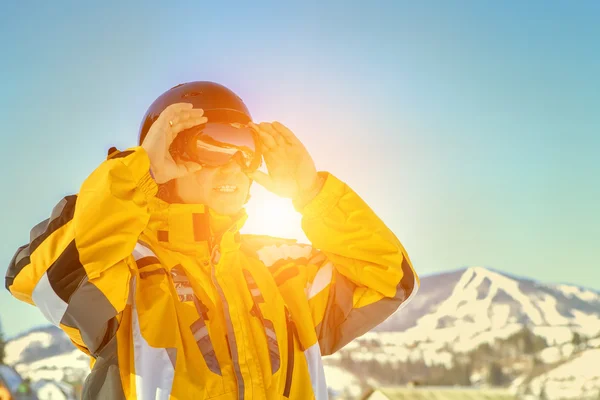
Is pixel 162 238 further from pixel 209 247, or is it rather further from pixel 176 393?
pixel 176 393

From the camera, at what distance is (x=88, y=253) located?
72.9 inches

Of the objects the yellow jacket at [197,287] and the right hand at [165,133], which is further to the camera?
the right hand at [165,133]

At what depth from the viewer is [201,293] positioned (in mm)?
2238

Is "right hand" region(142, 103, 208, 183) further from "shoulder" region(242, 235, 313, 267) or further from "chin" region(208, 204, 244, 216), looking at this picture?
"shoulder" region(242, 235, 313, 267)

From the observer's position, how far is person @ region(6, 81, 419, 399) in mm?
1890

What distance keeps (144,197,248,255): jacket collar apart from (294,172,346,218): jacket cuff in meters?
0.39

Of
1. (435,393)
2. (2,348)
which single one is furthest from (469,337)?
(435,393)

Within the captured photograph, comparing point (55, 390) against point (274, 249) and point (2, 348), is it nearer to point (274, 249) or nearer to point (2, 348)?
point (2, 348)

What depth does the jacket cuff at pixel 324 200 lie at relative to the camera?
91.6 inches

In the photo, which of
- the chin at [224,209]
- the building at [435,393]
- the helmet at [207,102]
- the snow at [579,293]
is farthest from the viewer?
the snow at [579,293]

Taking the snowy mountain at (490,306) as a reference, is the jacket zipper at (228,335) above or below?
above

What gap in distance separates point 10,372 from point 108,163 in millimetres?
8366

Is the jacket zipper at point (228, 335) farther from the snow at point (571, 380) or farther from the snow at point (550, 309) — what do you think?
the snow at point (550, 309)

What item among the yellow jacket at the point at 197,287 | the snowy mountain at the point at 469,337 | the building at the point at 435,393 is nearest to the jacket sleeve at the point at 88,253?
the yellow jacket at the point at 197,287
